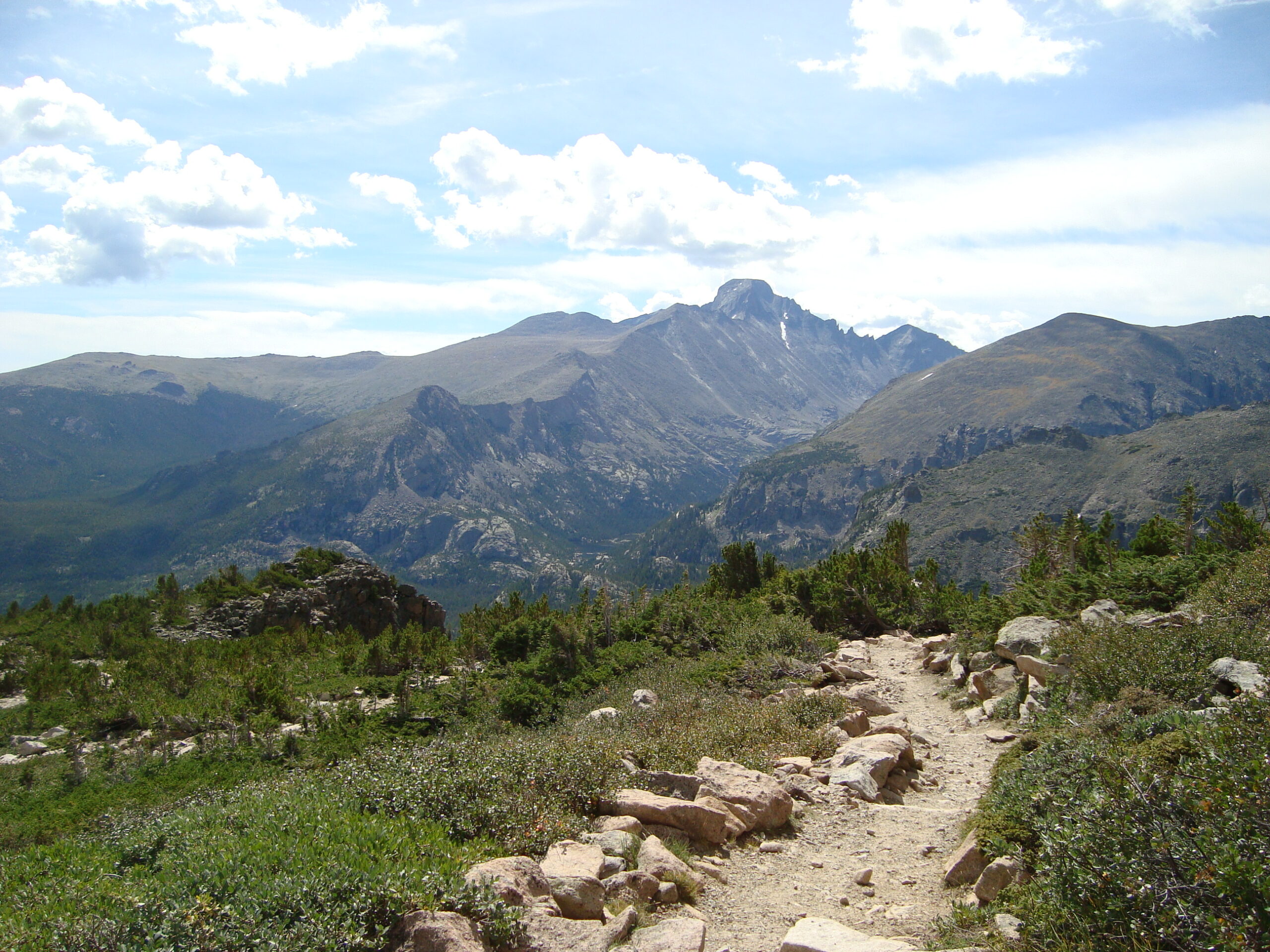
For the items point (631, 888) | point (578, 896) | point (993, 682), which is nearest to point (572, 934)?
point (578, 896)

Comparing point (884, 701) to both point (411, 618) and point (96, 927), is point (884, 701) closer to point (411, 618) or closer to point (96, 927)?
point (96, 927)

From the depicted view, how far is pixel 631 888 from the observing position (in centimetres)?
851

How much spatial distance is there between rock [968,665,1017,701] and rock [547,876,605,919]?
1374 cm

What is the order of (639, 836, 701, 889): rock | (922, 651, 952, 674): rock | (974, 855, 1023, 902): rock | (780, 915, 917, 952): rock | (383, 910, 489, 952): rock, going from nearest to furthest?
(383, 910, 489, 952): rock < (780, 915, 917, 952): rock < (974, 855, 1023, 902): rock < (639, 836, 701, 889): rock < (922, 651, 952, 674): rock

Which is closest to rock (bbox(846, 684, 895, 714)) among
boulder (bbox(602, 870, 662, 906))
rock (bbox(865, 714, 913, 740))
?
rock (bbox(865, 714, 913, 740))

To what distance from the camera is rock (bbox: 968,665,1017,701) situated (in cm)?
1823

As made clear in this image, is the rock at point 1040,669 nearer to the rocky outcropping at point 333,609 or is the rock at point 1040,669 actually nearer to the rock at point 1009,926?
the rock at point 1009,926

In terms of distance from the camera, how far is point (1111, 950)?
5.82m

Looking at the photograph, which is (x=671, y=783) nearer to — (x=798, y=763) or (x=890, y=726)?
(x=798, y=763)

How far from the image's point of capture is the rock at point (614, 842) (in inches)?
370

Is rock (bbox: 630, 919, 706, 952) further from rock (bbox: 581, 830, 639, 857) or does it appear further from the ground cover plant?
rock (bbox: 581, 830, 639, 857)

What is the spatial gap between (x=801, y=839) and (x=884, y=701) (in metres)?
A: 10.1

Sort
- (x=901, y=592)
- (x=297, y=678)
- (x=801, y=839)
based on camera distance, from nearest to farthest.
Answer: (x=801, y=839) < (x=297, y=678) < (x=901, y=592)

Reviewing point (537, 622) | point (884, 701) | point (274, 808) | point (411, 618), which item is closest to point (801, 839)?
point (274, 808)
